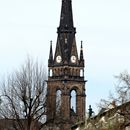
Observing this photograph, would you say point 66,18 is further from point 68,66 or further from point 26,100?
point 26,100

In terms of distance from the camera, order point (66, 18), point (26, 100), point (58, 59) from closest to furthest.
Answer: point (26, 100) < point (58, 59) < point (66, 18)

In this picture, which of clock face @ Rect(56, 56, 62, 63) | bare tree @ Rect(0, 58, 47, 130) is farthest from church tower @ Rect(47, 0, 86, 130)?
bare tree @ Rect(0, 58, 47, 130)

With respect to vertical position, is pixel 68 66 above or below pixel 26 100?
above

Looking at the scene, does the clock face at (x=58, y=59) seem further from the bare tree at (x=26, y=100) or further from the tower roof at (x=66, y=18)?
the bare tree at (x=26, y=100)

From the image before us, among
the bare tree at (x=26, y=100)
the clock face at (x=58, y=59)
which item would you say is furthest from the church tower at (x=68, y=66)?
the bare tree at (x=26, y=100)

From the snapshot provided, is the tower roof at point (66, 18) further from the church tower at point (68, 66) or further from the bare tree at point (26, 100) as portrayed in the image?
the bare tree at point (26, 100)

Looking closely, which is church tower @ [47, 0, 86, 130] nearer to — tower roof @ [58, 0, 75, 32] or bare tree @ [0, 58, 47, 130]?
tower roof @ [58, 0, 75, 32]

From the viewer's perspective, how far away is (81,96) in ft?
531

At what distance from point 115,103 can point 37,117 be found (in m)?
24.9

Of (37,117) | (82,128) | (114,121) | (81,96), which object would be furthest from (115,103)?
(81,96)

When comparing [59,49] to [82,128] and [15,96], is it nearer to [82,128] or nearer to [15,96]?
[15,96]

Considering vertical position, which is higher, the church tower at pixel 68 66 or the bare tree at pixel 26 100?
the church tower at pixel 68 66

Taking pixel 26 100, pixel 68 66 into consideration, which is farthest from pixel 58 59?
pixel 26 100

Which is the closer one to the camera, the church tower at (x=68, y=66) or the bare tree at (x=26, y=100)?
the bare tree at (x=26, y=100)
